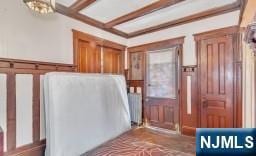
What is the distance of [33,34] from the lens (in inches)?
107

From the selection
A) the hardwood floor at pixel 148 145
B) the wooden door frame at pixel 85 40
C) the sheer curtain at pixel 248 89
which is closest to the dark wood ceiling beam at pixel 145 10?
the wooden door frame at pixel 85 40

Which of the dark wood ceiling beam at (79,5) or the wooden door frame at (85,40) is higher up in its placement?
the dark wood ceiling beam at (79,5)

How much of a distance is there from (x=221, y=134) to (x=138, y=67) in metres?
3.54

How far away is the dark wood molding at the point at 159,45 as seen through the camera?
3.88m

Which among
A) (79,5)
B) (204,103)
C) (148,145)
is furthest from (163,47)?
(148,145)

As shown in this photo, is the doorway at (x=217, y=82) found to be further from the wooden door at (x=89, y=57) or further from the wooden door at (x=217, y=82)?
the wooden door at (x=89, y=57)

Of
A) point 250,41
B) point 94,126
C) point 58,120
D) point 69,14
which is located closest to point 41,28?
point 69,14

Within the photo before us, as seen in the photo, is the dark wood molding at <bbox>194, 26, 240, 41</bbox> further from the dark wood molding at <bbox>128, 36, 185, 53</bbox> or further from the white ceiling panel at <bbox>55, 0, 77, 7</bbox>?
the white ceiling panel at <bbox>55, 0, 77, 7</bbox>

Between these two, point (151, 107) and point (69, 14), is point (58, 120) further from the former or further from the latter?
point (151, 107)

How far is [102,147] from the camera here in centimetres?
302

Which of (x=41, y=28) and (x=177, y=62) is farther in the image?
(x=177, y=62)

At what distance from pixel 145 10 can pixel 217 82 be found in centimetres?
200

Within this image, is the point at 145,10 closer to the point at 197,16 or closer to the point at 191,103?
the point at 197,16

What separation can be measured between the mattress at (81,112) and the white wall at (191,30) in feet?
5.08
